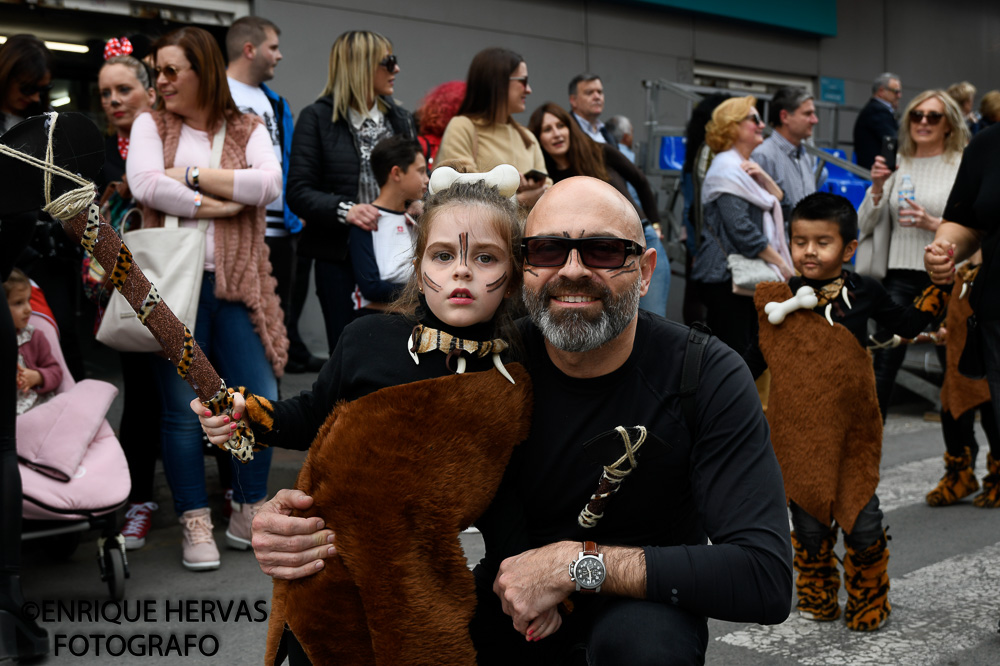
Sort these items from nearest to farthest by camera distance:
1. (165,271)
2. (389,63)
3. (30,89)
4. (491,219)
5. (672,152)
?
(491,219) → (165,271) → (30,89) → (389,63) → (672,152)

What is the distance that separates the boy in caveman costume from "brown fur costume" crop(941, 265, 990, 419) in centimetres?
87

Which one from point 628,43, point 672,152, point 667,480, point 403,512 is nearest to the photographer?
point 403,512

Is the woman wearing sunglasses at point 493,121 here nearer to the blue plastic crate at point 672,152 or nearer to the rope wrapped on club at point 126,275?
the rope wrapped on club at point 126,275

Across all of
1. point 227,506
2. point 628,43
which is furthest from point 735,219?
point 628,43

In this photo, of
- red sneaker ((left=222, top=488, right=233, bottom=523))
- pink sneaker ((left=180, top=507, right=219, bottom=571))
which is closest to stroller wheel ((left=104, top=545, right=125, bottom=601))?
pink sneaker ((left=180, top=507, right=219, bottom=571))

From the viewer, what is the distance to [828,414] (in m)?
4.03

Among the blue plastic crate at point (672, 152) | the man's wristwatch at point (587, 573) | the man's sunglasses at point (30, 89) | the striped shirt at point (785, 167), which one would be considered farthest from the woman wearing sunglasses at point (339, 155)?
the blue plastic crate at point (672, 152)

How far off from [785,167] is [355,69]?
3.20 metres

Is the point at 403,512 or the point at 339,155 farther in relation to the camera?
the point at 339,155

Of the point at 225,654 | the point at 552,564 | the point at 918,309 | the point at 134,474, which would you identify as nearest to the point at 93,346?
the point at 134,474

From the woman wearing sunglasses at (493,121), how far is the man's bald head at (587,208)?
280 centimetres

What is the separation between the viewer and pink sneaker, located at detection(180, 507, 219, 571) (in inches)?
180

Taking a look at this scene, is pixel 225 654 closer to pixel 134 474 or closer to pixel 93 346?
pixel 134 474

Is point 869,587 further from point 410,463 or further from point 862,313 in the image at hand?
point 410,463
